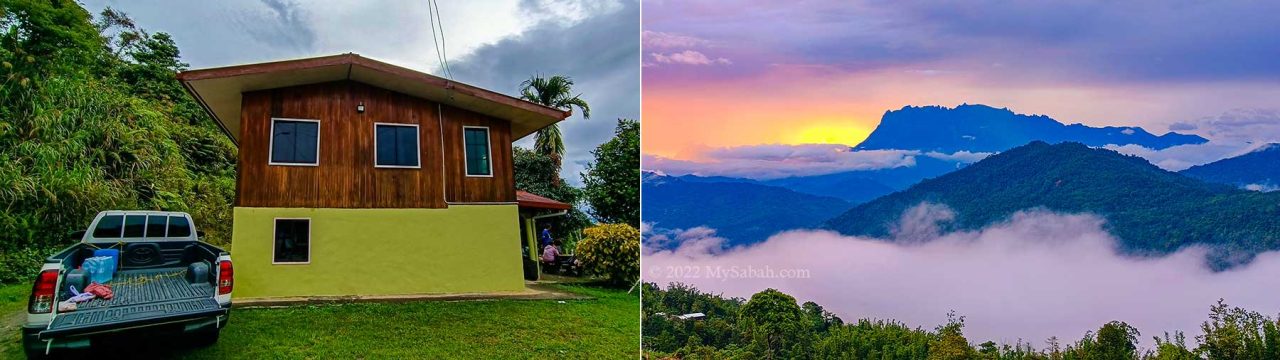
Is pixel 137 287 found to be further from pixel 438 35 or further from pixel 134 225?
pixel 438 35

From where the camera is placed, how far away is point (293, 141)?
28.7ft

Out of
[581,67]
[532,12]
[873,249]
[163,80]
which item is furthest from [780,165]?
[163,80]

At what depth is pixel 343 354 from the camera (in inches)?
219

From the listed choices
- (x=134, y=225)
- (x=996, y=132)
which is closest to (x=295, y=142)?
(x=134, y=225)

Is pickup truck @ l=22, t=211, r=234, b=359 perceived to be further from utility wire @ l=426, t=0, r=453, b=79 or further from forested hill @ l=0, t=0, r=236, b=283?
utility wire @ l=426, t=0, r=453, b=79

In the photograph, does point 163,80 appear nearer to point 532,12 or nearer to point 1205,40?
point 532,12

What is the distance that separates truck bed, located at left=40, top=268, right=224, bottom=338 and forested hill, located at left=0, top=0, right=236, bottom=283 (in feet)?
19.6

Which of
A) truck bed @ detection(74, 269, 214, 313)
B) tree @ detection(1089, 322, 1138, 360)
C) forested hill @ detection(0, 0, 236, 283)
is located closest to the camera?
truck bed @ detection(74, 269, 214, 313)

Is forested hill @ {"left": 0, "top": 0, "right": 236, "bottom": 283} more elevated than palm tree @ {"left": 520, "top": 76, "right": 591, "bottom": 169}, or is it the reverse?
palm tree @ {"left": 520, "top": 76, "right": 591, "bottom": 169}

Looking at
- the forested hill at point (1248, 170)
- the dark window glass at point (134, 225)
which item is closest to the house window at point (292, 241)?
the dark window glass at point (134, 225)

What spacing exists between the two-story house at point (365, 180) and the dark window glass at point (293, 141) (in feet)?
0.04

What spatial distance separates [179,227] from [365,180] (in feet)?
7.63

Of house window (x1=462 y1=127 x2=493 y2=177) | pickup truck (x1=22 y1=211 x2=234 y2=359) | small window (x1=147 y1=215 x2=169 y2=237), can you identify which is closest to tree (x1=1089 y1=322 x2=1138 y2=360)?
pickup truck (x1=22 y1=211 x2=234 y2=359)

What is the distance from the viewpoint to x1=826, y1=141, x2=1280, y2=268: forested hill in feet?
19.3
